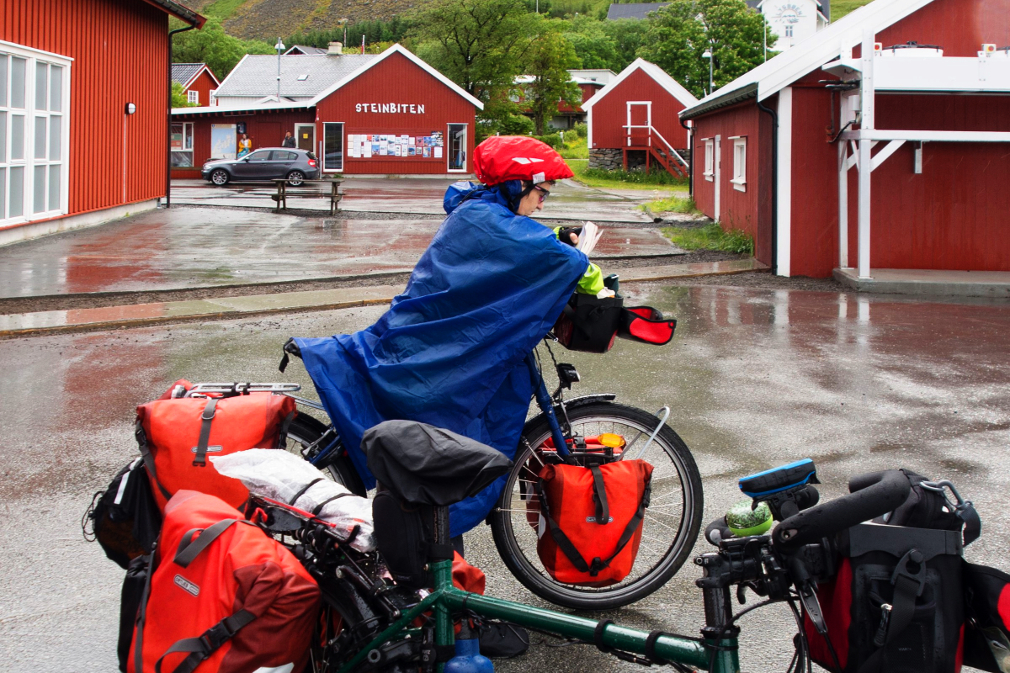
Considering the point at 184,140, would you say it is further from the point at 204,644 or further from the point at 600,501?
the point at 204,644

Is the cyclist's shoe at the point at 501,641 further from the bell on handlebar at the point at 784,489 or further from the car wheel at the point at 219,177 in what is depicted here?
the car wheel at the point at 219,177

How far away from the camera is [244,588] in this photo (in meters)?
2.70

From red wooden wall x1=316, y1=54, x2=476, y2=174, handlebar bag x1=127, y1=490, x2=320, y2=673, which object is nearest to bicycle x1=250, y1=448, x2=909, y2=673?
handlebar bag x1=127, y1=490, x2=320, y2=673

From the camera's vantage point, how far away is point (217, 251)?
1609cm

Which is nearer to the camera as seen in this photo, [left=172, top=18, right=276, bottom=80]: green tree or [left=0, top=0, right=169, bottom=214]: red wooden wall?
[left=0, top=0, right=169, bottom=214]: red wooden wall

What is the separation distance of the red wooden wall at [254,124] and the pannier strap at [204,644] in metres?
48.2

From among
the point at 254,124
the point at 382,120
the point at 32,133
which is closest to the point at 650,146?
the point at 382,120

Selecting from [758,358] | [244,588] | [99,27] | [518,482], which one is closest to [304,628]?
[244,588]

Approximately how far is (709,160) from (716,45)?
4994 cm

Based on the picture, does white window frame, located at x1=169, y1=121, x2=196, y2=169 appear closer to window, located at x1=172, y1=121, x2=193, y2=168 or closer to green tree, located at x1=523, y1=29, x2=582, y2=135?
window, located at x1=172, y1=121, x2=193, y2=168

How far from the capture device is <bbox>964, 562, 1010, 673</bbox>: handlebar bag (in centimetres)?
217

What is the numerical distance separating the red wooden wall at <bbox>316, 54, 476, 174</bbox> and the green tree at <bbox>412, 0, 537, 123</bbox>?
57.6ft

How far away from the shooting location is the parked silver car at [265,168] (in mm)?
Answer: 39000

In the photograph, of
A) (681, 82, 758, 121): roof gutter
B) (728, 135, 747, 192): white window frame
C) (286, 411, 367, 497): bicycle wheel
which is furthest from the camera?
(728, 135, 747, 192): white window frame
